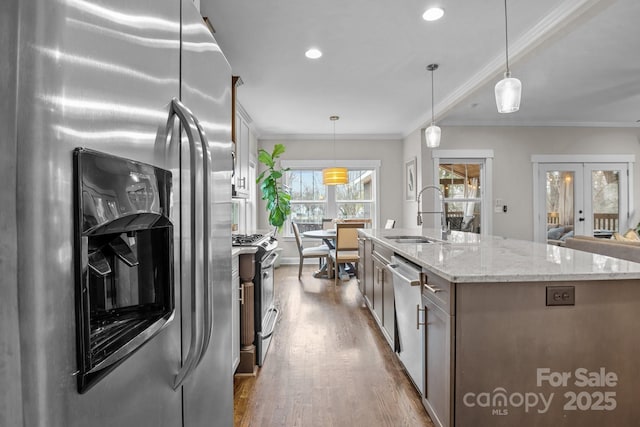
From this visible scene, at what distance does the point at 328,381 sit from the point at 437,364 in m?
0.85

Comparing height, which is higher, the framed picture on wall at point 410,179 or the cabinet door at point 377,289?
the framed picture on wall at point 410,179

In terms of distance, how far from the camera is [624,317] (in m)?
1.45

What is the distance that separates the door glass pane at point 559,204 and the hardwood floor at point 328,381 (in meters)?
4.34

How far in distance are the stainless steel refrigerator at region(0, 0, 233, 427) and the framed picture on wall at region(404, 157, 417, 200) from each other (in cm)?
559

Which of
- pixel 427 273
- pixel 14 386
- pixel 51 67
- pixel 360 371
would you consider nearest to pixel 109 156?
Result: pixel 51 67

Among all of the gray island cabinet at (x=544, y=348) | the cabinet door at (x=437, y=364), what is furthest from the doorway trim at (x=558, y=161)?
the cabinet door at (x=437, y=364)

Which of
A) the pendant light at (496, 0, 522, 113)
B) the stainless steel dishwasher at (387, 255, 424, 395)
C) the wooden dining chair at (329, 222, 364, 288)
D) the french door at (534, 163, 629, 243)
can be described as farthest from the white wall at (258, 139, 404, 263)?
the stainless steel dishwasher at (387, 255, 424, 395)

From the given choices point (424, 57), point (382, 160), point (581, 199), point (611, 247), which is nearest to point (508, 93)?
point (424, 57)

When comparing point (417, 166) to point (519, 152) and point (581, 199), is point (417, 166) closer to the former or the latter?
point (519, 152)

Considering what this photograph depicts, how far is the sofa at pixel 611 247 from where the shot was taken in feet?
7.80

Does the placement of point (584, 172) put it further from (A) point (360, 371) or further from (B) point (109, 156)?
(B) point (109, 156)

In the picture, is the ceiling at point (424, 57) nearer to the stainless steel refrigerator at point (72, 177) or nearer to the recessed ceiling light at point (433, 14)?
the recessed ceiling light at point (433, 14)

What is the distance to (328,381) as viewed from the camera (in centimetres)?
221

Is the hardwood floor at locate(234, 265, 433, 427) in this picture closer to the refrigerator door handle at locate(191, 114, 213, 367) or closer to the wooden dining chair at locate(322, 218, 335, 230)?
the refrigerator door handle at locate(191, 114, 213, 367)
